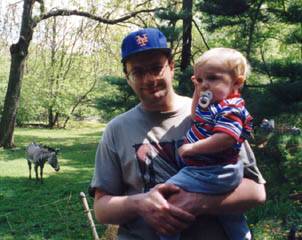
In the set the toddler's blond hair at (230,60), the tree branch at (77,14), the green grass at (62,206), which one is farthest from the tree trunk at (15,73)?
the toddler's blond hair at (230,60)

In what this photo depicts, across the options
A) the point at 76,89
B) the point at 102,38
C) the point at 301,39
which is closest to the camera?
the point at 301,39

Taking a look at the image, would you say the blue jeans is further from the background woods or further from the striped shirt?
the background woods

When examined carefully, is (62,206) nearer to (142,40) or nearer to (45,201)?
(45,201)

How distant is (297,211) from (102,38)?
367 inches

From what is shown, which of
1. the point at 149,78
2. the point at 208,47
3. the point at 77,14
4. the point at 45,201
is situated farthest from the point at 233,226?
the point at 77,14

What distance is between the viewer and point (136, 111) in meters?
1.98

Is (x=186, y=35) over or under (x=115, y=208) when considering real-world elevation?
over

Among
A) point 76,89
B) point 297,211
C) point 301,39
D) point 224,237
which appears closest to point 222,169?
point 224,237

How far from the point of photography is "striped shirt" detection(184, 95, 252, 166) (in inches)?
72.6

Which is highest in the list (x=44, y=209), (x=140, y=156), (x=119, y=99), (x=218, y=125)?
(x=218, y=125)

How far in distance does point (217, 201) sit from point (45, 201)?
290 inches

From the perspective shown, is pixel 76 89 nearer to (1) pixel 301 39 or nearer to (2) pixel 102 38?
(2) pixel 102 38

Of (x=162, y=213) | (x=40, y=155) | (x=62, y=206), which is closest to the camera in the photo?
(x=162, y=213)

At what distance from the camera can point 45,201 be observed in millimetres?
8750
